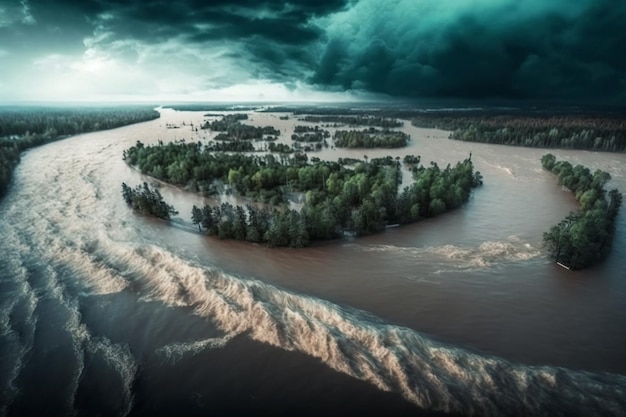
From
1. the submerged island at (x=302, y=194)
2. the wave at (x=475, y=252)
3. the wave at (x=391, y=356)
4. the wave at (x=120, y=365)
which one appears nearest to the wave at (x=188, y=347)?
the wave at (x=391, y=356)

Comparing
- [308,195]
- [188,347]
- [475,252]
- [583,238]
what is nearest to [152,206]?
[308,195]

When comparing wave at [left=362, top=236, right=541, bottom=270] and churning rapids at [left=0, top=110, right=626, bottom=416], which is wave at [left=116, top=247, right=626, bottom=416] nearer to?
churning rapids at [left=0, top=110, right=626, bottom=416]

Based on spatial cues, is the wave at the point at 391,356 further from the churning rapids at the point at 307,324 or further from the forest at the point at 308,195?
the forest at the point at 308,195

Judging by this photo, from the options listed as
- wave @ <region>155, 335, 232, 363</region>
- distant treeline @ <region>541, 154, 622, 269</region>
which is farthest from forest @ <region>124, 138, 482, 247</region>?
wave @ <region>155, 335, 232, 363</region>

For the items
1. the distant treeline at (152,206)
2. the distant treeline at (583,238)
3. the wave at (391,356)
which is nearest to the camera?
the wave at (391,356)

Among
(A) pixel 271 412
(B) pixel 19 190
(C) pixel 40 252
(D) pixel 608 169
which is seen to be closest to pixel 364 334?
(A) pixel 271 412

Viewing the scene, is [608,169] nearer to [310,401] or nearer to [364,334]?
[364,334]
